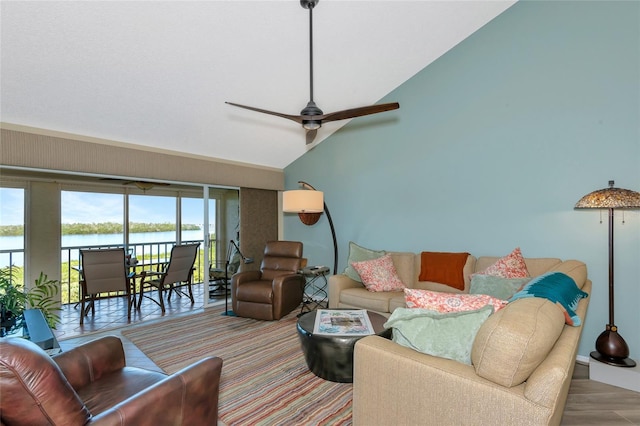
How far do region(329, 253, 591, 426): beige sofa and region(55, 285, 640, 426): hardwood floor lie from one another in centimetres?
113

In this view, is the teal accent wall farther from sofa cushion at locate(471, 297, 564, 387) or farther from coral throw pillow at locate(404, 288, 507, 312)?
sofa cushion at locate(471, 297, 564, 387)

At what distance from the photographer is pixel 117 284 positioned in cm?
410

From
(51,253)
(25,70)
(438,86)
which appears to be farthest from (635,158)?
(51,253)

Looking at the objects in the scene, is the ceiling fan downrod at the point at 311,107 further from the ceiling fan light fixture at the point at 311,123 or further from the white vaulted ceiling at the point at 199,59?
the white vaulted ceiling at the point at 199,59

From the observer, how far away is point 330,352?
2.36 metres

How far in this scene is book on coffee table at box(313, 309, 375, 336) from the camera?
2.33 m

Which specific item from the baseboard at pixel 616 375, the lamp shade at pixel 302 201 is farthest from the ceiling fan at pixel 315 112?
the baseboard at pixel 616 375

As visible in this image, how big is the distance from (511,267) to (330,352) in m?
1.91

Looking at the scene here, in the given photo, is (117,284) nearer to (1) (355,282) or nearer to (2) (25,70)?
(2) (25,70)

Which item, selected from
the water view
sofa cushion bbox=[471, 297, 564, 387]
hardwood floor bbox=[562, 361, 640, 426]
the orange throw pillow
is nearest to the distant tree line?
the water view

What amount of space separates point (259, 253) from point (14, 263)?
12.0ft

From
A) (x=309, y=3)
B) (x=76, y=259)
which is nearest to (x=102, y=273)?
(x=76, y=259)

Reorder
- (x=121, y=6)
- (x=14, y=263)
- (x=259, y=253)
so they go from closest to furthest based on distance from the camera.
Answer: (x=121, y=6)
(x=14, y=263)
(x=259, y=253)

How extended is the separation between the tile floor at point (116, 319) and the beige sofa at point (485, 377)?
214 cm
